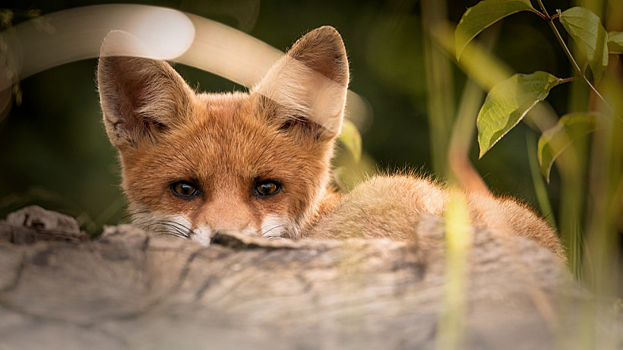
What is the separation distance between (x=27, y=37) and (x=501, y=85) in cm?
241

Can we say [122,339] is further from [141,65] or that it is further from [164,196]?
[141,65]

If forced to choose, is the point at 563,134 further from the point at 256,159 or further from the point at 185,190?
the point at 185,190

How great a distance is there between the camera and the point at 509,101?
5.87 ft

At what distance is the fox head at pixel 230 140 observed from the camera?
2508mm

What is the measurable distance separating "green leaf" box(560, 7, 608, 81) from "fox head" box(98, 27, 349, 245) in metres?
1.06

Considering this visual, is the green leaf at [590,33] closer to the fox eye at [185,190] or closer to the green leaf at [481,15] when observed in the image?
the green leaf at [481,15]

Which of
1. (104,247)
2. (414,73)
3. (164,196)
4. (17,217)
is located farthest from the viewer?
(414,73)

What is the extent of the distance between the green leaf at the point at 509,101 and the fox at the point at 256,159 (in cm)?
48

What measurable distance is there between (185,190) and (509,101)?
135 centimetres

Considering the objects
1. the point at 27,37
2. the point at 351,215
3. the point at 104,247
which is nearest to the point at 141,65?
the point at 27,37

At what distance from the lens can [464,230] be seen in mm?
1573

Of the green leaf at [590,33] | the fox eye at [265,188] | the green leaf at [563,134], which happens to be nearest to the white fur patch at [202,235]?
the fox eye at [265,188]

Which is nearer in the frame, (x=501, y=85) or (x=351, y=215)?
(x=501, y=85)

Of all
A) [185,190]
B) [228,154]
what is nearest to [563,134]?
[228,154]
